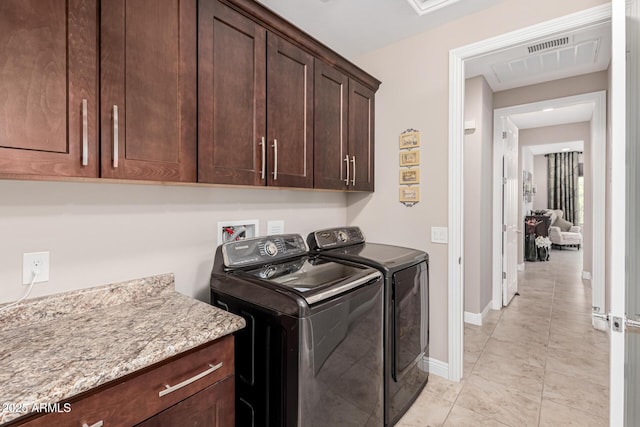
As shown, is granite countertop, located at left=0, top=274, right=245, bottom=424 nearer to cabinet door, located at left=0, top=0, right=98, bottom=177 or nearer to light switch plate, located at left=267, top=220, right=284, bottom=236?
cabinet door, located at left=0, top=0, right=98, bottom=177

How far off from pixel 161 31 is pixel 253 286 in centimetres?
110

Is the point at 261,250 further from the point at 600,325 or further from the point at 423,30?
the point at 600,325

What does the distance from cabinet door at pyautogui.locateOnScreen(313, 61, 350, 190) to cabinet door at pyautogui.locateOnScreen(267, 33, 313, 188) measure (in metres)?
0.07

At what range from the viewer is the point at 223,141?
147 cm

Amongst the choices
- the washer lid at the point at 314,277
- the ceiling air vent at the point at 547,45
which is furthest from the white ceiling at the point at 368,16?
the washer lid at the point at 314,277

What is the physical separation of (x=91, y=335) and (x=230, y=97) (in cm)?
111

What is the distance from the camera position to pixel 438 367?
91.6 inches

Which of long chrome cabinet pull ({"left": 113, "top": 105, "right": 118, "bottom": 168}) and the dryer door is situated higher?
long chrome cabinet pull ({"left": 113, "top": 105, "right": 118, "bottom": 168})

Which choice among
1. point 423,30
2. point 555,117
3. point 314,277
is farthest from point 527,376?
point 555,117

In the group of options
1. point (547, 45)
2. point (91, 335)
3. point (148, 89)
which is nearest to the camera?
point (91, 335)

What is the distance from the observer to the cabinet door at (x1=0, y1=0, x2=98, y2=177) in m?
0.91

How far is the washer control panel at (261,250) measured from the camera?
1607 mm

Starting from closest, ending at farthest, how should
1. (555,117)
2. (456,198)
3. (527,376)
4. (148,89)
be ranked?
(148,89) < (456,198) < (527,376) < (555,117)

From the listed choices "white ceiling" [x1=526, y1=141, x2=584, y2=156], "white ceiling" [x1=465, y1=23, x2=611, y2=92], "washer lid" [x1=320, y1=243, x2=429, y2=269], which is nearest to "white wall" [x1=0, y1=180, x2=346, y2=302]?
"washer lid" [x1=320, y1=243, x2=429, y2=269]
